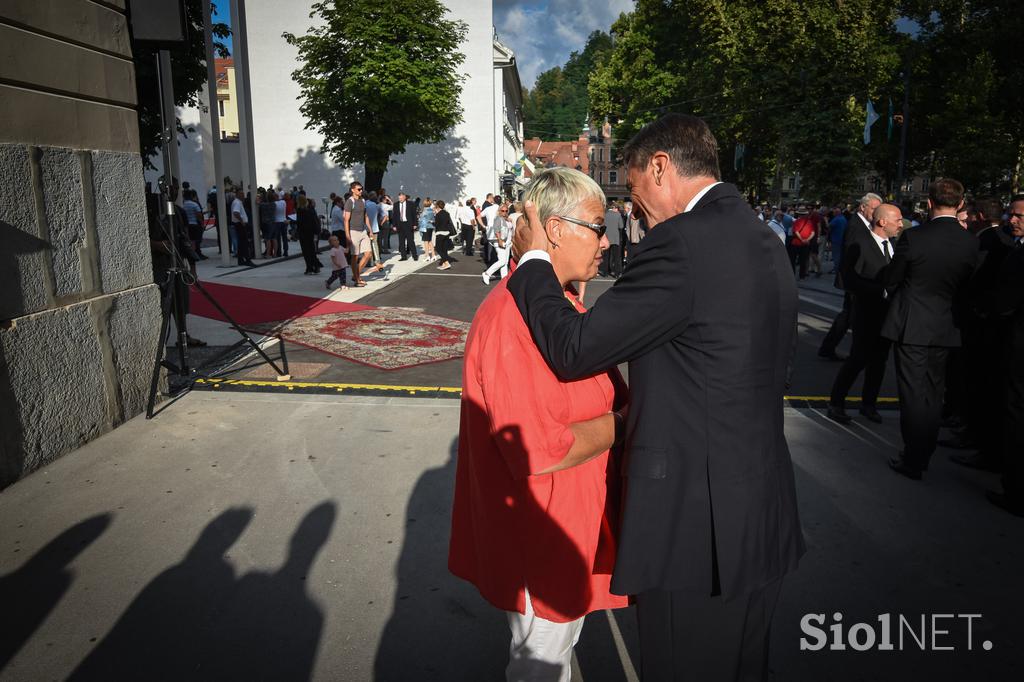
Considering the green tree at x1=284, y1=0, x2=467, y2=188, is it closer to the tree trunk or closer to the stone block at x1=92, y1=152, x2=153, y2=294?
the tree trunk

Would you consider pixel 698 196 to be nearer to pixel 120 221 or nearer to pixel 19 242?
pixel 19 242

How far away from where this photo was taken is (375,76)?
27938 millimetres

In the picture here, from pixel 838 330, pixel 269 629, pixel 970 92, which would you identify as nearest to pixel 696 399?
pixel 269 629

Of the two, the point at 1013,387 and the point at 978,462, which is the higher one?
the point at 1013,387

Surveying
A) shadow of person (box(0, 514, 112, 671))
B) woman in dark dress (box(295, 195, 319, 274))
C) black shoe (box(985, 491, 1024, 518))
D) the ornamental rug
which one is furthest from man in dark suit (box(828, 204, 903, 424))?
woman in dark dress (box(295, 195, 319, 274))

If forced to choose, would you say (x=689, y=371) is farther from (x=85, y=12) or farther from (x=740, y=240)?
(x=85, y=12)

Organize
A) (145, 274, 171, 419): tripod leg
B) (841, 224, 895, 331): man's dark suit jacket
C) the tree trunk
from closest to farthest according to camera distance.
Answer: (145, 274, 171, 419): tripod leg < (841, 224, 895, 331): man's dark suit jacket < the tree trunk

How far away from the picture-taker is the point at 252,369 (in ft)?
23.9

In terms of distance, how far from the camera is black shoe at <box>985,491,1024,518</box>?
13.9 feet

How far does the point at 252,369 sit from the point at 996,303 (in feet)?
21.5

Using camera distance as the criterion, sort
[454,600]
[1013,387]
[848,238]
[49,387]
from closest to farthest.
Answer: [454,600], [1013,387], [49,387], [848,238]

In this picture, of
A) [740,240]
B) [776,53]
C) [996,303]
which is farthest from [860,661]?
[776,53]

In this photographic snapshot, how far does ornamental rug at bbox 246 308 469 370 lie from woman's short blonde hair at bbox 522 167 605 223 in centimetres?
548

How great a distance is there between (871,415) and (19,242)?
672 cm
